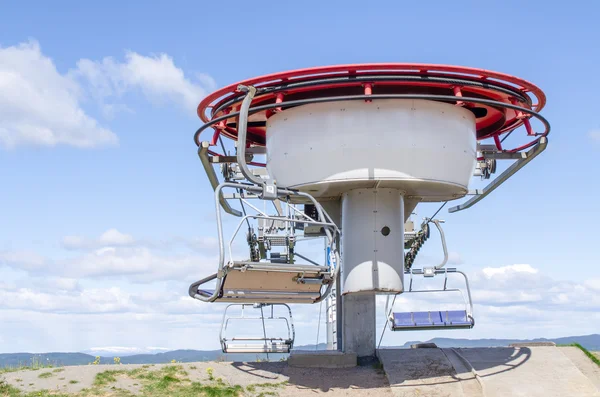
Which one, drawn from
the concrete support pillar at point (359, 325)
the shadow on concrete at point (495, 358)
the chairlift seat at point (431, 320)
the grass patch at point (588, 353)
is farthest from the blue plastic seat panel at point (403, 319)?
the grass patch at point (588, 353)

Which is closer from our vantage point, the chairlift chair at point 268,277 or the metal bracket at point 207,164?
the chairlift chair at point 268,277

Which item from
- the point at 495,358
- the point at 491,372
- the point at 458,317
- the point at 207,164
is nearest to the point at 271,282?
the point at 207,164

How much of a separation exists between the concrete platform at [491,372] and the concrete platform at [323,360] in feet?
3.08

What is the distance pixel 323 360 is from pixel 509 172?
278 inches

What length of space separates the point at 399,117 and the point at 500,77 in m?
2.54

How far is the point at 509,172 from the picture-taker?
1955 centimetres

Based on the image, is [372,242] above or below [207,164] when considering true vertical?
below

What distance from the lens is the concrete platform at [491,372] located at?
1742 centimetres

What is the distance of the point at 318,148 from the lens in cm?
1709

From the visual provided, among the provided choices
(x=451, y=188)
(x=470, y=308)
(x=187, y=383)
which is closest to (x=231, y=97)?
(x=451, y=188)

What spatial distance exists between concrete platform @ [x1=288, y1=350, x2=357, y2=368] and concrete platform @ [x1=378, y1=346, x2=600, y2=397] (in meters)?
0.94

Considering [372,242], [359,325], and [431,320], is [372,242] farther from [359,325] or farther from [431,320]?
[359,325]

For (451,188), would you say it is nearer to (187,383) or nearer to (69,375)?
(187,383)

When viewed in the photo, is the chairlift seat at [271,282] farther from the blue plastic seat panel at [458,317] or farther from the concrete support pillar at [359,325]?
the blue plastic seat panel at [458,317]
